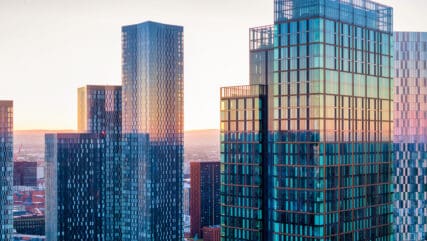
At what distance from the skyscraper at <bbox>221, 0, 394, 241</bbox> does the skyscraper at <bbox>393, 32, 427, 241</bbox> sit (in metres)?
36.7

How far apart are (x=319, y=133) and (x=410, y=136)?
5759cm

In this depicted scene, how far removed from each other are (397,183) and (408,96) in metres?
21.3

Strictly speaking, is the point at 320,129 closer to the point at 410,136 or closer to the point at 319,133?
the point at 319,133

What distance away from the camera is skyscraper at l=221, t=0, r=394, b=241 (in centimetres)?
12150

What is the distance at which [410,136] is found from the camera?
171 m

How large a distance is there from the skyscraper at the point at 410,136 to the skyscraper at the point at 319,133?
1445 inches

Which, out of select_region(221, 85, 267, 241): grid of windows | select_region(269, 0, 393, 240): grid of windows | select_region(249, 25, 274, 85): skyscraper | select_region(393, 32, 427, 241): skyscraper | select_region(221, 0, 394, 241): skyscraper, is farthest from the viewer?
select_region(393, 32, 427, 241): skyscraper

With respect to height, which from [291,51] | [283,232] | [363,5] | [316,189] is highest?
[363,5]

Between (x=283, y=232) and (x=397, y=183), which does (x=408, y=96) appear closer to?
(x=397, y=183)

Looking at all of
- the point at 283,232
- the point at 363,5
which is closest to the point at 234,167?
the point at 283,232

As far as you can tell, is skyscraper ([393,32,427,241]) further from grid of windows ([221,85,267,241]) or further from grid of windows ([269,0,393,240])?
grid of windows ([221,85,267,241])

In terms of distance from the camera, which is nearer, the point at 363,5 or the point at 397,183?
the point at 363,5

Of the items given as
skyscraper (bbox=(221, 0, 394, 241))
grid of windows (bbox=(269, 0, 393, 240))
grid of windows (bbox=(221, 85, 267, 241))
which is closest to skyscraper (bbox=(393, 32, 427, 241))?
skyscraper (bbox=(221, 0, 394, 241))

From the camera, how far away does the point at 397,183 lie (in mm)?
171000
